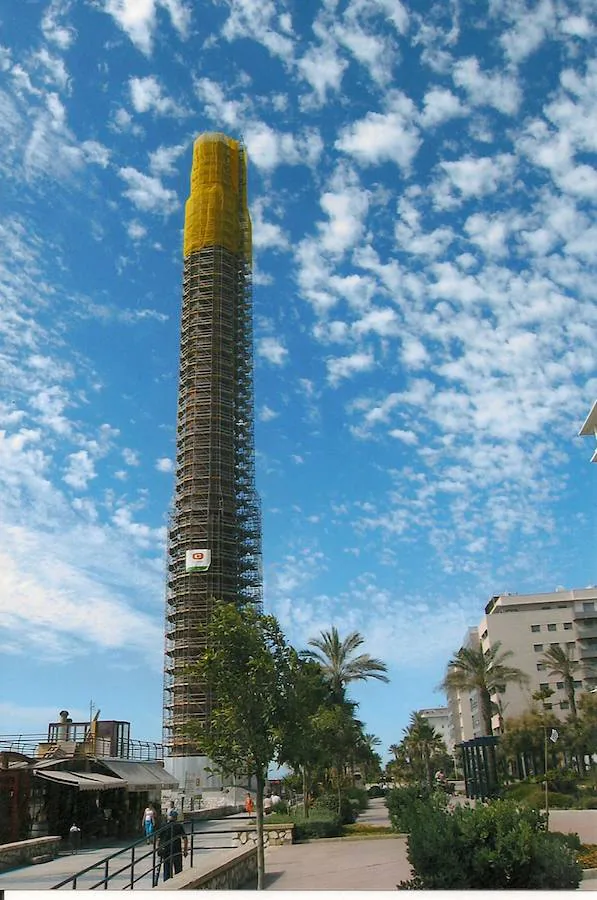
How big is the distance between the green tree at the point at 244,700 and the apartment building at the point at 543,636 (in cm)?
5134

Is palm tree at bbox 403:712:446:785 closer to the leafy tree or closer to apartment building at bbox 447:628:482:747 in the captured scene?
apartment building at bbox 447:628:482:747

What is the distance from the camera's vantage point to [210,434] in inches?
2131

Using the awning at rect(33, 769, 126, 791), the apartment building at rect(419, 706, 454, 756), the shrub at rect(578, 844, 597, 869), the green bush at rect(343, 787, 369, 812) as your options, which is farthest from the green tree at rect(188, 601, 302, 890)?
the apartment building at rect(419, 706, 454, 756)

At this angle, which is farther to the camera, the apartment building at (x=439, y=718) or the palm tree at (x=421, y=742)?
the apartment building at (x=439, y=718)

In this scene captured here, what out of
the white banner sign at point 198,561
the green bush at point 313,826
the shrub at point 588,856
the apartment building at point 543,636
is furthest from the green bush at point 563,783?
the apartment building at point 543,636

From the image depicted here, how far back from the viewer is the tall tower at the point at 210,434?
1962 inches

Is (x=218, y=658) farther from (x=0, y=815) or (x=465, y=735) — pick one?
(x=465, y=735)

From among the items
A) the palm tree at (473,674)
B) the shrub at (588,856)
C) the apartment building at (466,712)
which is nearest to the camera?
the shrub at (588,856)

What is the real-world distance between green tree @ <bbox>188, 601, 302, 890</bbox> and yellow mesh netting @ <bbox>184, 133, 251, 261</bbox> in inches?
1929

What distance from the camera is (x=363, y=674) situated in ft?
110

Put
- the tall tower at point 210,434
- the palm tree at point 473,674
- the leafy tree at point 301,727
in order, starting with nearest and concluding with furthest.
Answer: the leafy tree at point 301,727, the palm tree at point 473,674, the tall tower at point 210,434

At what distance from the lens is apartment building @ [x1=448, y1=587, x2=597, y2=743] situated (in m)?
62.2

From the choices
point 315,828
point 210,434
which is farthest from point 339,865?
point 210,434

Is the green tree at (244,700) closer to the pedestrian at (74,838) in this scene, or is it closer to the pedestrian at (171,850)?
the pedestrian at (171,850)
